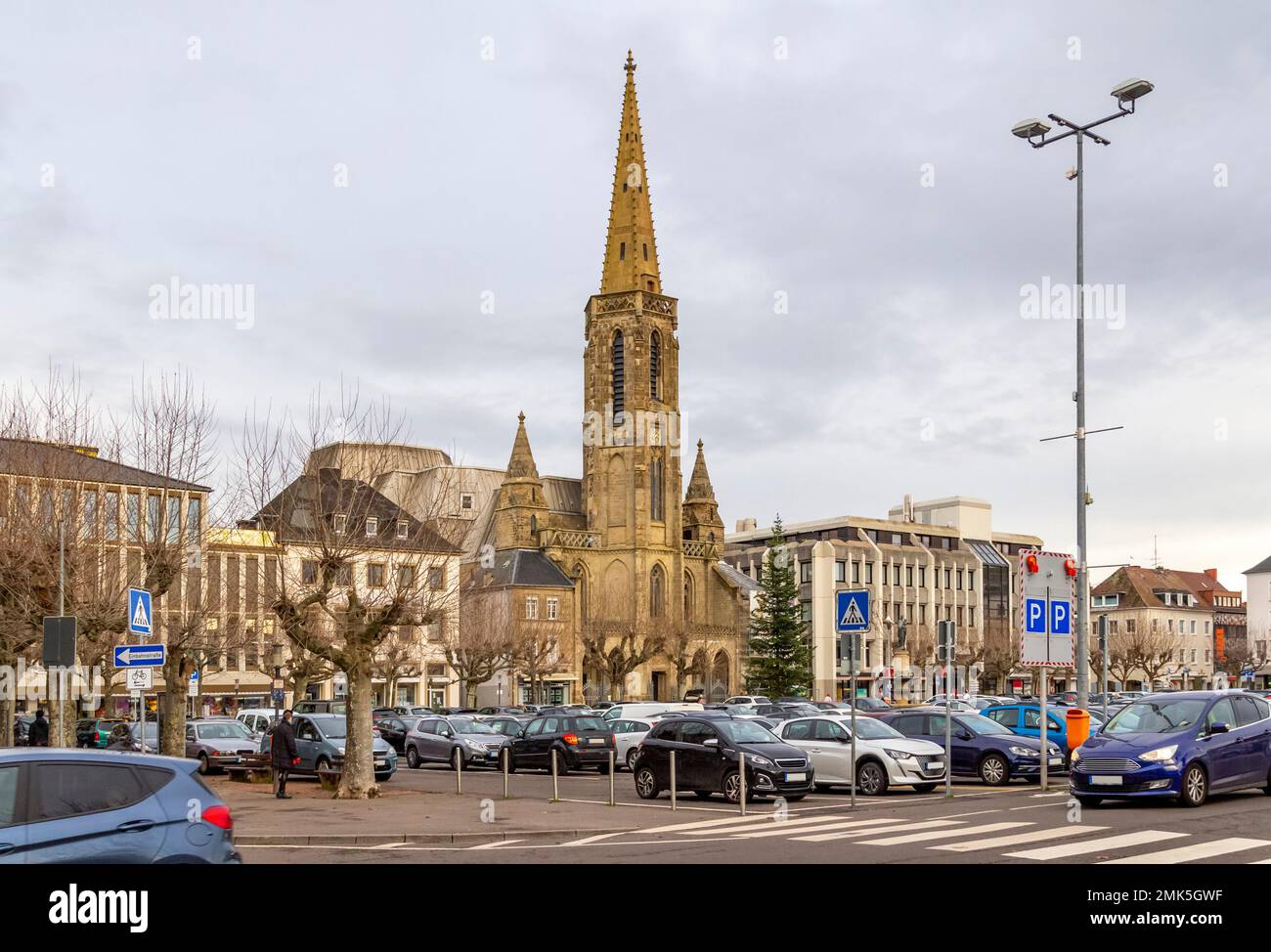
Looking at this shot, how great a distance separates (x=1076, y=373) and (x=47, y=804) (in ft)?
75.0

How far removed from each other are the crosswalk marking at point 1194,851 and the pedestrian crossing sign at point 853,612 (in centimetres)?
741

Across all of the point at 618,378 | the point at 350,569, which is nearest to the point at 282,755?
the point at 350,569

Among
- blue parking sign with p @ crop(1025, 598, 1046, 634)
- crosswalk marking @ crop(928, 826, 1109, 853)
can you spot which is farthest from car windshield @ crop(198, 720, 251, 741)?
crosswalk marking @ crop(928, 826, 1109, 853)

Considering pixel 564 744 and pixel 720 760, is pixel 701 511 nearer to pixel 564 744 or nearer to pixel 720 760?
pixel 564 744

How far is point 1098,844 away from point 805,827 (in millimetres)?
4980

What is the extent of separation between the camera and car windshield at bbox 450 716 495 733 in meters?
39.6

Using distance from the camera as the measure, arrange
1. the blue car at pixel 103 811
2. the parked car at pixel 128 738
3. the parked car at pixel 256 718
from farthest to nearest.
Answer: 1. the parked car at pixel 256 718
2. the parked car at pixel 128 738
3. the blue car at pixel 103 811

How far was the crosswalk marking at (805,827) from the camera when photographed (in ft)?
61.4

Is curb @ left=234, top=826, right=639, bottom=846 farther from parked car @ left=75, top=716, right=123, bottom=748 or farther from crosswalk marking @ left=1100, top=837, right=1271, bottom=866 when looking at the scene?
parked car @ left=75, top=716, right=123, bottom=748

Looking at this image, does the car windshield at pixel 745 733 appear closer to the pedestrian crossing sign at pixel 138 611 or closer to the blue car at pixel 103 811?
the pedestrian crossing sign at pixel 138 611

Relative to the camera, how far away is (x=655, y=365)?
11469 cm

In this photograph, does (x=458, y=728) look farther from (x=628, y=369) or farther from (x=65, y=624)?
Result: (x=628, y=369)

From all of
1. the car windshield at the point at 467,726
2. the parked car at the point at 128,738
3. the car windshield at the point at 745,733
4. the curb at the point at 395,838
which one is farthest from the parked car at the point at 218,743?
the curb at the point at 395,838

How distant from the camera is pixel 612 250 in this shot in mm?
115375
